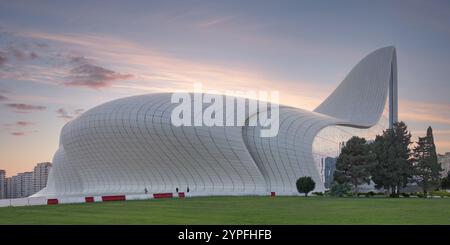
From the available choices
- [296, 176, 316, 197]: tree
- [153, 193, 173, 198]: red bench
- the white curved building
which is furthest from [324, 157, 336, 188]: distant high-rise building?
[153, 193, 173, 198]: red bench

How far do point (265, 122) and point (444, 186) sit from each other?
57.3 m

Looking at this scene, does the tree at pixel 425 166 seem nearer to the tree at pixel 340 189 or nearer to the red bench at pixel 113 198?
the tree at pixel 340 189

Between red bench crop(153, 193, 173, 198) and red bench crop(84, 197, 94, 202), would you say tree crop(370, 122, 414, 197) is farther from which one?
red bench crop(84, 197, 94, 202)

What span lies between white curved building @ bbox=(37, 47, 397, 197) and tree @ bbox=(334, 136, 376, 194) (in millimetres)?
11739

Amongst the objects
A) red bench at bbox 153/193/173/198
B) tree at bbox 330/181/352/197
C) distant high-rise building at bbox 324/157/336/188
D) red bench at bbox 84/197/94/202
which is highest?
distant high-rise building at bbox 324/157/336/188

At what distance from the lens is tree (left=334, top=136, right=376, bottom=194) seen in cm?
6912

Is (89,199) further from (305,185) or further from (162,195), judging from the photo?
(305,185)

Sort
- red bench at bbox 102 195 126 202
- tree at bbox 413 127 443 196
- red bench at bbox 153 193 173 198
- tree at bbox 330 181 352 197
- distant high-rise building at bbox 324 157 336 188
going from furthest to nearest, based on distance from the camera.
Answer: distant high-rise building at bbox 324 157 336 188 < tree at bbox 413 127 443 196 < tree at bbox 330 181 352 197 < red bench at bbox 153 193 173 198 < red bench at bbox 102 195 126 202

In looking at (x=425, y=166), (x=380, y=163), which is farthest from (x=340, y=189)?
(x=425, y=166)

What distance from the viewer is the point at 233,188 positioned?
3056 inches

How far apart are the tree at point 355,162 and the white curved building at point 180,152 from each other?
11739mm

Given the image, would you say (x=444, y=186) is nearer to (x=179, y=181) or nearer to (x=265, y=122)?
(x=265, y=122)

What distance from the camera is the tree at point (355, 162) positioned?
227 ft

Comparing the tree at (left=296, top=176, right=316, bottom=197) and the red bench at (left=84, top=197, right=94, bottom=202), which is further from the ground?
the tree at (left=296, top=176, right=316, bottom=197)
